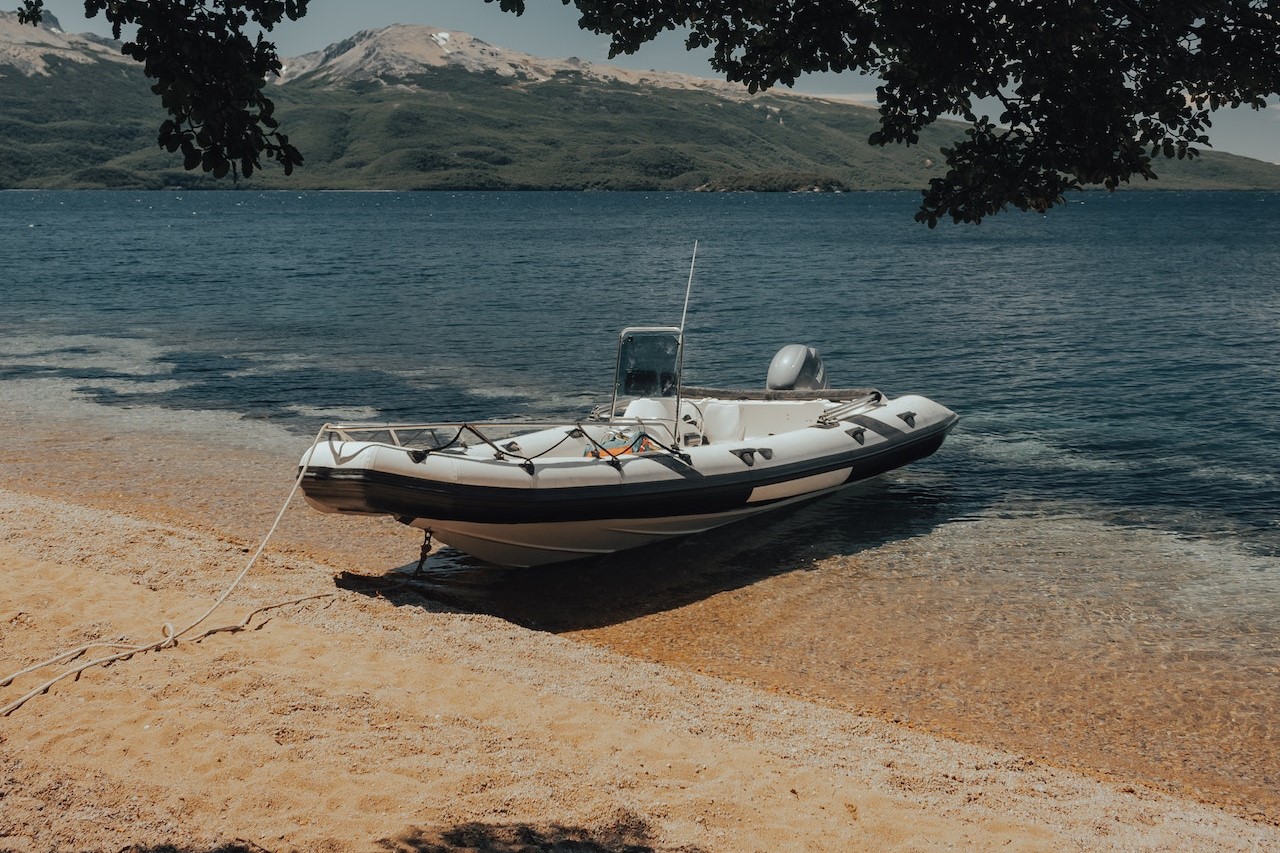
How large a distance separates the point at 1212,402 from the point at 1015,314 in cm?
1773

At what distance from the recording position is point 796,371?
1719 cm

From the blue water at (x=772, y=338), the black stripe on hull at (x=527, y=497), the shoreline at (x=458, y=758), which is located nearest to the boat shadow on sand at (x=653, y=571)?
the black stripe on hull at (x=527, y=497)

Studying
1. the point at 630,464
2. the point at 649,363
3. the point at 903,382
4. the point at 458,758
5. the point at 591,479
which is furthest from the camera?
the point at 903,382

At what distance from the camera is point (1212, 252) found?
77.4 m

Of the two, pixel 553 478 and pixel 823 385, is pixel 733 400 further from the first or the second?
pixel 553 478

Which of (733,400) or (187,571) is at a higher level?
(733,400)

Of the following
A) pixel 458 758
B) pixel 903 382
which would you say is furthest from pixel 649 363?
pixel 903 382

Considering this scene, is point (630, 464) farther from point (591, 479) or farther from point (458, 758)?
point (458, 758)

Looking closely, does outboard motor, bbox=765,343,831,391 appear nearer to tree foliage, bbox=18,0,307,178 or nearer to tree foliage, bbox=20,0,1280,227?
tree foliage, bbox=20,0,1280,227

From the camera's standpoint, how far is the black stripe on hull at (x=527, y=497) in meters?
11.0

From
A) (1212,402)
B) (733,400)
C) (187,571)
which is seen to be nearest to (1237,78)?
(187,571)

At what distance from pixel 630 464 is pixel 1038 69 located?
7.90m

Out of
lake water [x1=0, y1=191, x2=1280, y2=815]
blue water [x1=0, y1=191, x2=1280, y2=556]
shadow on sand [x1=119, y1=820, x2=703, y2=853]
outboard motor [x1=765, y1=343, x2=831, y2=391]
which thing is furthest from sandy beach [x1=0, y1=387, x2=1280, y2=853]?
blue water [x1=0, y1=191, x2=1280, y2=556]

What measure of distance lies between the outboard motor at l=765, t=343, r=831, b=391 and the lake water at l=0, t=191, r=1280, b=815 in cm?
207
